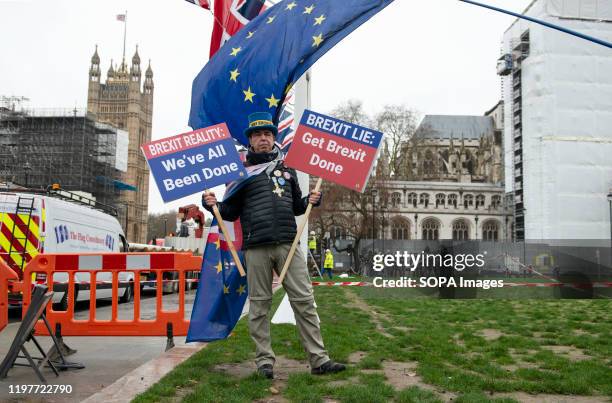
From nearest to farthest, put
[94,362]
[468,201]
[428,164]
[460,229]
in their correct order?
[94,362] → [428,164] → [468,201] → [460,229]

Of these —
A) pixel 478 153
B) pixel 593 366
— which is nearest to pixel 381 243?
pixel 593 366

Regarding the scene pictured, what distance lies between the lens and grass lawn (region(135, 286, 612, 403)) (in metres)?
4.75

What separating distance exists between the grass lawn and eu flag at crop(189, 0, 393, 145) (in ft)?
8.30

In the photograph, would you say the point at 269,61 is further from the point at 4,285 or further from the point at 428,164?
the point at 428,164

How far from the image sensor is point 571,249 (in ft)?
70.3

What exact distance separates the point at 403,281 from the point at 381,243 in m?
15.4

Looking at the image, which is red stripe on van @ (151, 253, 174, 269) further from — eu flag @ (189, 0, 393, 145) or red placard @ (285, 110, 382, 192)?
red placard @ (285, 110, 382, 192)

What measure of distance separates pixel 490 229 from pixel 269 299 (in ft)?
295

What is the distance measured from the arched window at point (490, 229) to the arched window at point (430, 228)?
21.3 ft

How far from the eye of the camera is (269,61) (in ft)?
22.8

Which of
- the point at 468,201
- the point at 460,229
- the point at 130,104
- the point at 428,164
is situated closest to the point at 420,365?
the point at 428,164

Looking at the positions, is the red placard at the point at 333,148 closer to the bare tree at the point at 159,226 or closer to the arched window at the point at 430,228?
the arched window at the point at 430,228

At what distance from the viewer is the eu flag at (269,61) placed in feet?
22.5

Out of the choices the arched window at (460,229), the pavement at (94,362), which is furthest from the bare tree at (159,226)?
the pavement at (94,362)
